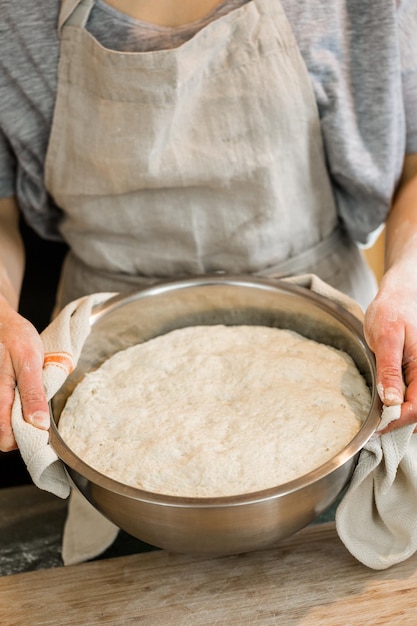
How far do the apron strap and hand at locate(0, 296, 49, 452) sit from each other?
17.5 inches

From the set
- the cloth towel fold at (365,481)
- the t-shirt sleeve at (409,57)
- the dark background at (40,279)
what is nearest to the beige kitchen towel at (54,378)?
the cloth towel fold at (365,481)

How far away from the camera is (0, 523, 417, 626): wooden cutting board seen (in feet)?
2.76

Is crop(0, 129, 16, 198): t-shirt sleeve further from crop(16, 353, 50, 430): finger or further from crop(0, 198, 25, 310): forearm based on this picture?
crop(16, 353, 50, 430): finger

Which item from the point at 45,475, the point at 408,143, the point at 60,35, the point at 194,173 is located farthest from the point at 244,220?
the point at 45,475

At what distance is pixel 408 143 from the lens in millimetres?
1186

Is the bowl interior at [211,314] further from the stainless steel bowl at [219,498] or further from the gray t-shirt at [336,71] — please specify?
the gray t-shirt at [336,71]

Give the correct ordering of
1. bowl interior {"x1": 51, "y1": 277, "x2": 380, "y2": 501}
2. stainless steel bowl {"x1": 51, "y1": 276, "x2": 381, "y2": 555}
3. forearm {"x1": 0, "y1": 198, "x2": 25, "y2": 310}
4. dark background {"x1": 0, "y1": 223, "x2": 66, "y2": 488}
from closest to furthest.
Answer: stainless steel bowl {"x1": 51, "y1": 276, "x2": 381, "y2": 555}
bowl interior {"x1": 51, "y1": 277, "x2": 380, "y2": 501}
forearm {"x1": 0, "y1": 198, "x2": 25, "y2": 310}
dark background {"x1": 0, "y1": 223, "x2": 66, "y2": 488}

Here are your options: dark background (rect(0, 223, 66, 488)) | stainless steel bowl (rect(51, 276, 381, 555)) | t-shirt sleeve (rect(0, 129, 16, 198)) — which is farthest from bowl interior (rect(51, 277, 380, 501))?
dark background (rect(0, 223, 66, 488))

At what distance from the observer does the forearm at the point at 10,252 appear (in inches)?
46.6

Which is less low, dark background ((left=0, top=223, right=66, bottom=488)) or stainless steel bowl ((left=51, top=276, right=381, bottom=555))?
stainless steel bowl ((left=51, top=276, right=381, bottom=555))

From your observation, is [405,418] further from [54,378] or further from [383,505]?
[54,378]

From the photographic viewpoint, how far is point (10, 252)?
1.26 meters

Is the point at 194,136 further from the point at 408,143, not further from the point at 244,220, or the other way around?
the point at 408,143

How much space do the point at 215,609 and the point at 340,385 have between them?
0.32 meters
